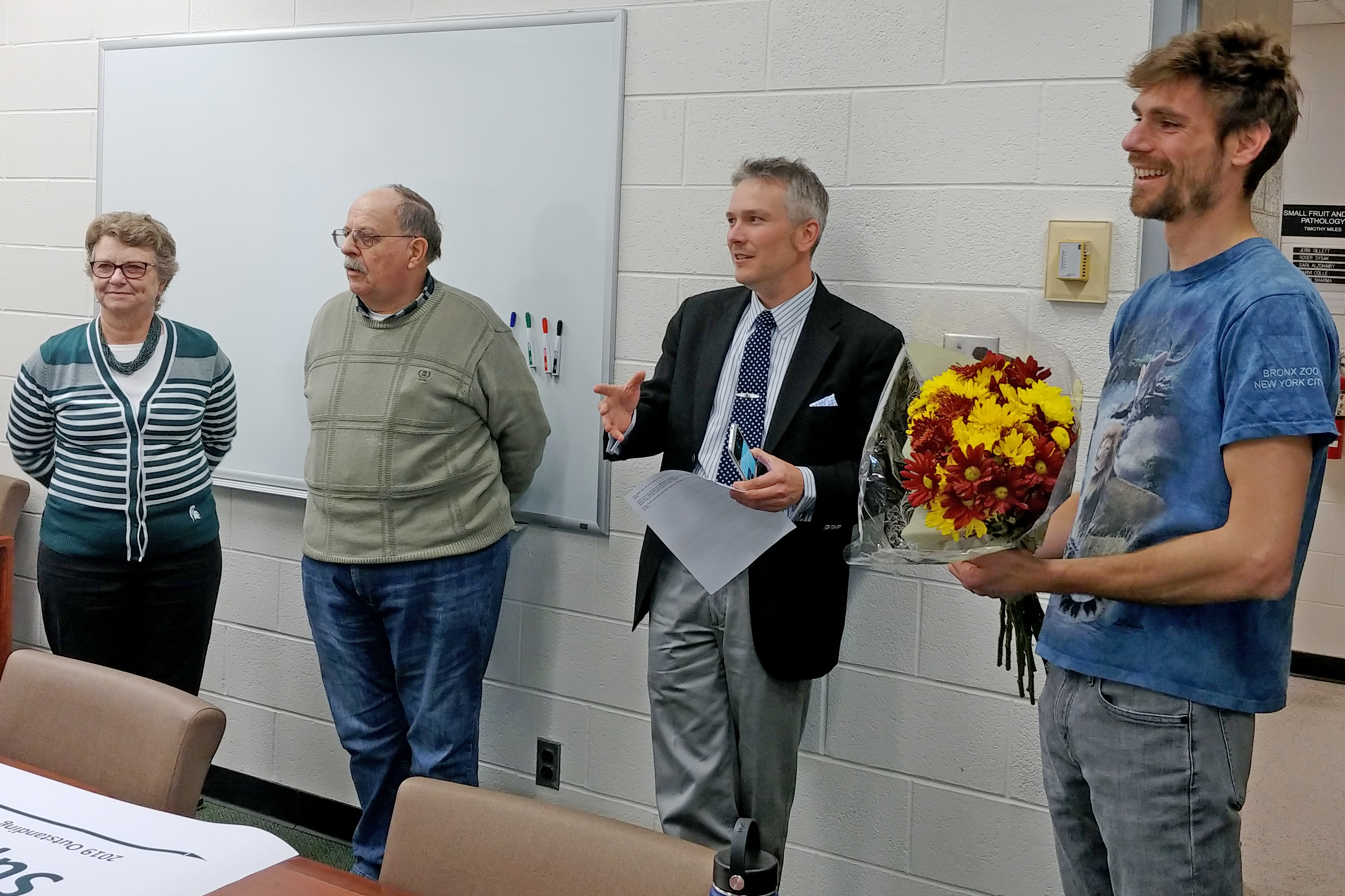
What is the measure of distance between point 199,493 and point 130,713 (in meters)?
1.30

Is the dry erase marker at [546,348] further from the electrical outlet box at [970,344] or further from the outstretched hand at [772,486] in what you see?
the electrical outlet box at [970,344]

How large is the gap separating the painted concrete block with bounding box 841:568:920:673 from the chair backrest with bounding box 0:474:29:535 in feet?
8.66

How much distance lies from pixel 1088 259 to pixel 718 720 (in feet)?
3.75

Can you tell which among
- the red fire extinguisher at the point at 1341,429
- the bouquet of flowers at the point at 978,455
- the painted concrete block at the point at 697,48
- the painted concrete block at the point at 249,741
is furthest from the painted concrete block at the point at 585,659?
the red fire extinguisher at the point at 1341,429

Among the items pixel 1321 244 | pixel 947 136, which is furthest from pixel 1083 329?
pixel 1321 244

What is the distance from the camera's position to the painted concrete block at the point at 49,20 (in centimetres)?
363

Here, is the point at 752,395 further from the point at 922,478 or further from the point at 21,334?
the point at 21,334

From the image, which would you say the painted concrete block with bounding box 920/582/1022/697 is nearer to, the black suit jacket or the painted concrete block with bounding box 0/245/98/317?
the black suit jacket

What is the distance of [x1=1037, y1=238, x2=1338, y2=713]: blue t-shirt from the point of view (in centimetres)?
140

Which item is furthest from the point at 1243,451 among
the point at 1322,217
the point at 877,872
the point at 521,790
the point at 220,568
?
the point at 1322,217

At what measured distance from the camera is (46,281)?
3723 mm

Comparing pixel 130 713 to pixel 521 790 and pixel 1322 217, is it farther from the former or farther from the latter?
pixel 1322 217

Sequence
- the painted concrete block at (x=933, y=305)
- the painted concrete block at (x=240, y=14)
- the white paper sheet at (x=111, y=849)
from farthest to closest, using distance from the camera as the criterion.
Answer: the painted concrete block at (x=240, y=14), the painted concrete block at (x=933, y=305), the white paper sheet at (x=111, y=849)

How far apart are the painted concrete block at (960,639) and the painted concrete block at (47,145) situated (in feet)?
9.29
